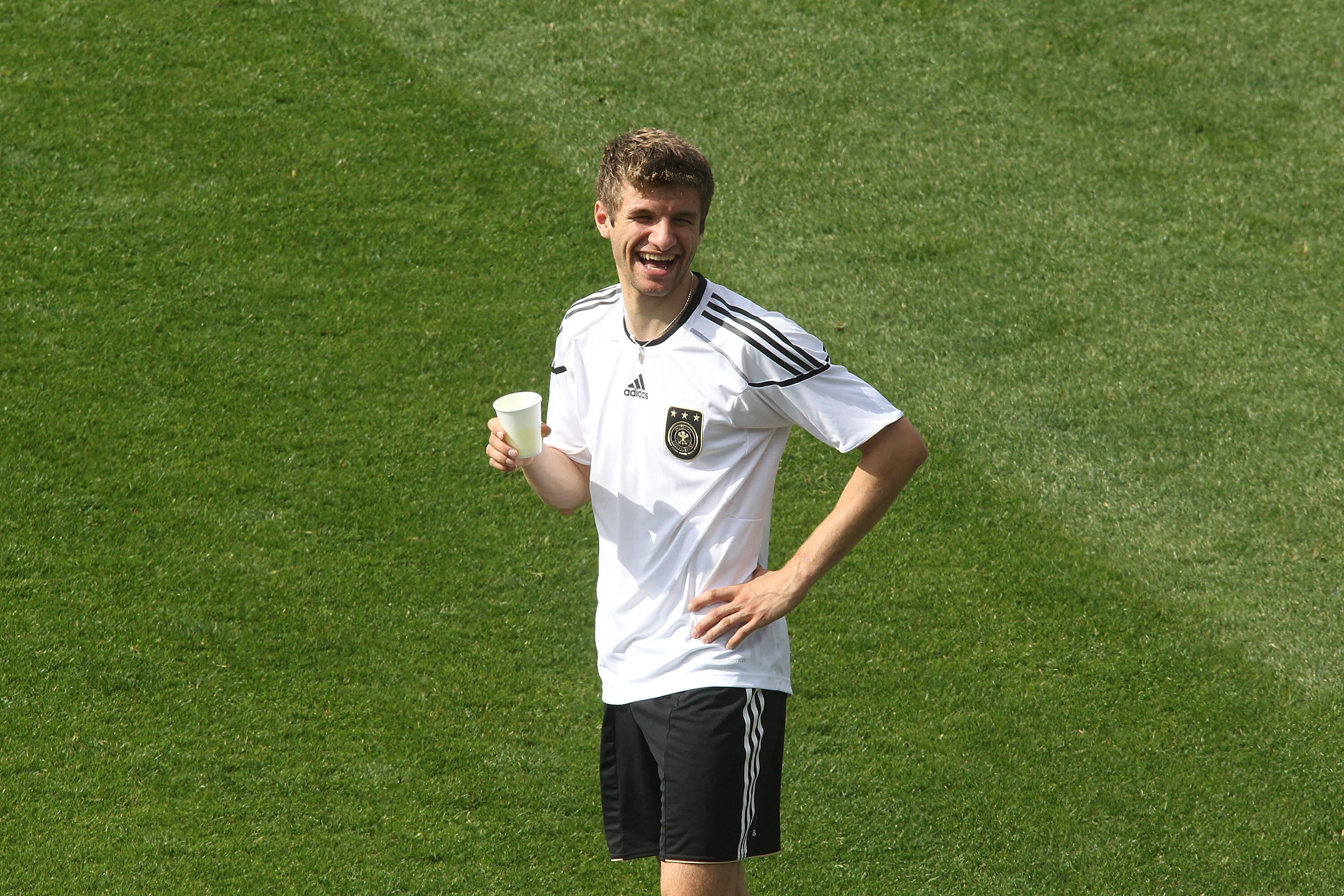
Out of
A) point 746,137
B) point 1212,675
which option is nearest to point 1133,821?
point 1212,675

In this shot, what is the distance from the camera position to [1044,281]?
23.1 ft

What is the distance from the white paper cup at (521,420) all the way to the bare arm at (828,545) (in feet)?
1.99

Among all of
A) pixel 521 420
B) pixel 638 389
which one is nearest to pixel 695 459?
pixel 638 389

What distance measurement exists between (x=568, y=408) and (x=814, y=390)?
802mm

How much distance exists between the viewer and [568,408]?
380 cm

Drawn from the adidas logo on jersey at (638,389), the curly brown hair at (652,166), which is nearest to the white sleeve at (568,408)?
the adidas logo on jersey at (638,389)

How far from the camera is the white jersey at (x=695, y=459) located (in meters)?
3.35

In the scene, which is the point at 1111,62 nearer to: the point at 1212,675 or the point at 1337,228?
the point at 1337,228

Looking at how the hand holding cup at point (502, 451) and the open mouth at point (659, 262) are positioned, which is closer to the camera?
the open mouth at point (659, 262)

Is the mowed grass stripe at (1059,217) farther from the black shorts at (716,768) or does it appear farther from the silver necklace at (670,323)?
the silver necklace at (670,323)

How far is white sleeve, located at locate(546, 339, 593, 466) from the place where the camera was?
3754mm

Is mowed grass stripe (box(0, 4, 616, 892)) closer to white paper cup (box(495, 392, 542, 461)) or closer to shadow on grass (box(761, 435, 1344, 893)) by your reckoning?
shadow on grass (box(761, 435, 1344, 893))

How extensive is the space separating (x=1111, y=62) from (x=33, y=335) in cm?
636

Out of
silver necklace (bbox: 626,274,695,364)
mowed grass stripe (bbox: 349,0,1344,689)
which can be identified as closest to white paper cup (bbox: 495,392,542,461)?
silver necklace (bbox: 626,274,695,364)
